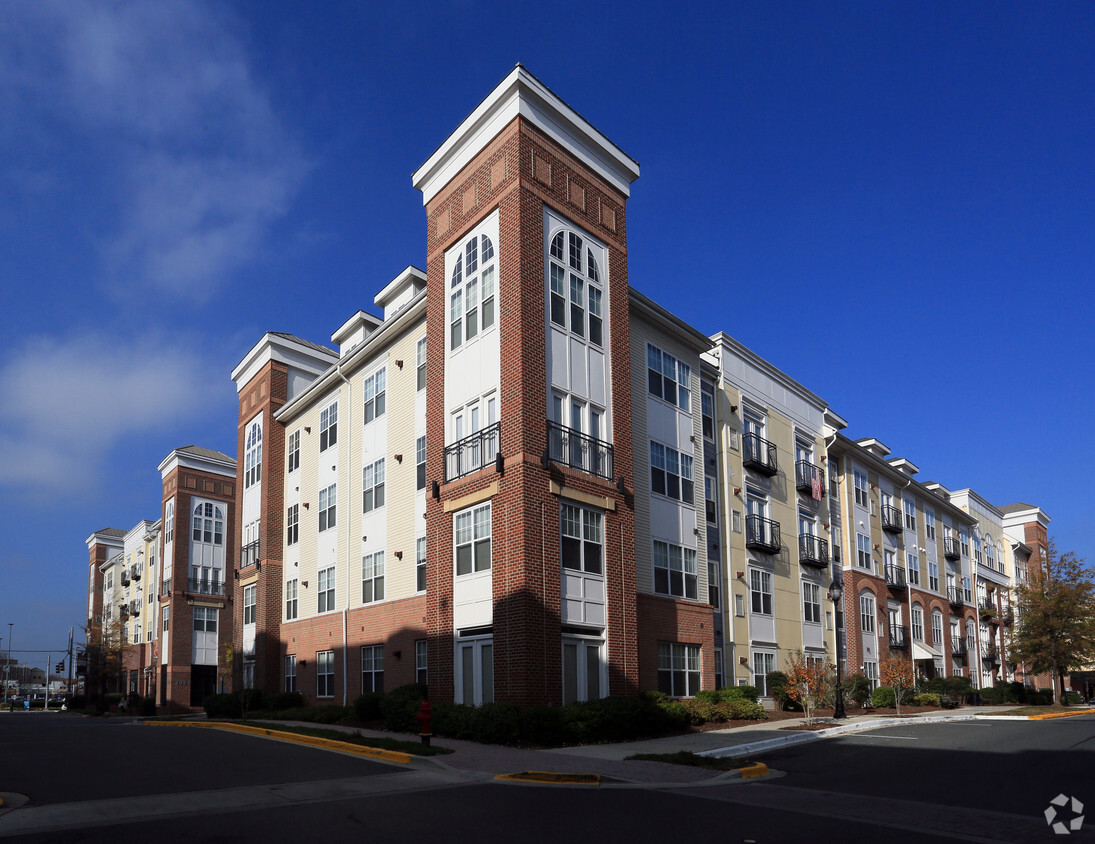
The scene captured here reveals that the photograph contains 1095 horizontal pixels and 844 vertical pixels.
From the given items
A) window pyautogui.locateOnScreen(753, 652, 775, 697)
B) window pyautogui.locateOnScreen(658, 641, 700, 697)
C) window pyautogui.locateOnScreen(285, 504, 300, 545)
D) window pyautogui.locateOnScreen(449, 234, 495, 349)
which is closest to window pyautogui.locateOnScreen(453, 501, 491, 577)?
window pyautogui.locateOnScreen(449, 234, 495, 349)

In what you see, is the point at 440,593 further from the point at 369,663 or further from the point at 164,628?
the point at 164,628

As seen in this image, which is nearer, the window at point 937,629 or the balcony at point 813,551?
the balcony at point 813,551

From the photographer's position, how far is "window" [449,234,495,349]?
2647 cm

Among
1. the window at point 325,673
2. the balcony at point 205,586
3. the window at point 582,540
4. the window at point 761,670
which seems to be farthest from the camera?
the balcony at point 205,586

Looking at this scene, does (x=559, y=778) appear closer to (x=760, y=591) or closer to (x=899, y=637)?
(x=760, y=591)

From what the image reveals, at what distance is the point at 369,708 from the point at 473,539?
701cm

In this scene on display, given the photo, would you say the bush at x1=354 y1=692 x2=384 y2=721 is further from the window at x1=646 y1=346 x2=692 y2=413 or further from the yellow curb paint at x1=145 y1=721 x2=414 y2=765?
the window at x1=646 y1=346 x2=692 y2=413

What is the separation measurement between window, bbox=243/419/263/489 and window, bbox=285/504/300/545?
10.8ft

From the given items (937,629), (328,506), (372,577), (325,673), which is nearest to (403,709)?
(372,577)

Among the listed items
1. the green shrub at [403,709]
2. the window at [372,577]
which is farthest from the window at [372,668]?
the green shrub at [403,709]

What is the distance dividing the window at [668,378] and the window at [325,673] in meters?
16.5

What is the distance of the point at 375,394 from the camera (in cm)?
3541

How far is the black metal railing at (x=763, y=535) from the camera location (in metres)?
36.1

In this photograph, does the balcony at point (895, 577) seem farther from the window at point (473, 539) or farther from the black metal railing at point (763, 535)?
the window at point (473, 539)
